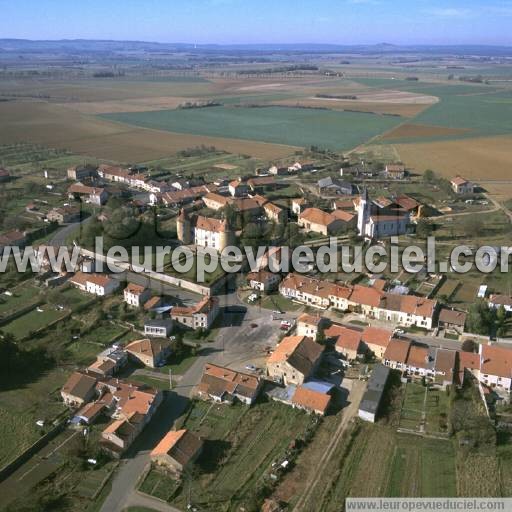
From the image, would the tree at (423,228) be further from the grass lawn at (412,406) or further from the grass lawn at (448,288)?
the grass lawn at (412,406)

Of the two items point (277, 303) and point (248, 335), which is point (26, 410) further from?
point (277, 303)

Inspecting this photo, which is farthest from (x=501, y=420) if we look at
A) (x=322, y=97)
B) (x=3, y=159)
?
(x=322, y=97)

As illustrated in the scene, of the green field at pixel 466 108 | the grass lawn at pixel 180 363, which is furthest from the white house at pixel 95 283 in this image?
the green field at pixel 466 108

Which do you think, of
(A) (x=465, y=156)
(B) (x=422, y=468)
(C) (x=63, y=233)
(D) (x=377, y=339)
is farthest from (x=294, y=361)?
(A) (x=465, y=156)

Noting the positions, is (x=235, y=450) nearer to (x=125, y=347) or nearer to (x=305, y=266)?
(x=125, y=347)

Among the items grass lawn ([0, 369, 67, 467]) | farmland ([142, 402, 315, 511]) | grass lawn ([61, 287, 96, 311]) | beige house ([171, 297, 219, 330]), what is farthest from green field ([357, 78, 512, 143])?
grass lawn ([0, 369, 67, 467])

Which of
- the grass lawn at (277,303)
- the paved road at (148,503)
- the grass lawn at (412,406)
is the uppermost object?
the grass lawn at (277,303)
